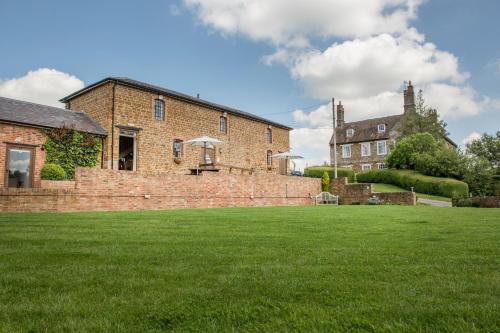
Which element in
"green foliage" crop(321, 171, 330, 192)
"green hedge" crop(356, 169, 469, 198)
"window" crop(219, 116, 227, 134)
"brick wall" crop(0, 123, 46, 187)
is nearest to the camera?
"brick wall" crop(0, 123, 46, 187)

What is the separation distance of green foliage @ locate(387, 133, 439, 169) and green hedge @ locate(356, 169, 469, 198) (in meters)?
1.37

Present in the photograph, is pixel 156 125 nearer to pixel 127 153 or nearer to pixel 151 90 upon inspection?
pixel 151 90

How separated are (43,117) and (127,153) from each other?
18.0 feet

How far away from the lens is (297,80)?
25.5 metres

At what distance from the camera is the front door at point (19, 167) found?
17734 millimetres

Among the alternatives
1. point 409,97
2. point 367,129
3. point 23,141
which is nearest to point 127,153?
point 23,141

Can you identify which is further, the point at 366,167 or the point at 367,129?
the point at 367,129

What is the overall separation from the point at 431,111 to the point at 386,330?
167 feet

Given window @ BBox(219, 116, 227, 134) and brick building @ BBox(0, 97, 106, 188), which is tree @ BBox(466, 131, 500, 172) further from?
brick building @ BBox(0, 97, 106, 188)

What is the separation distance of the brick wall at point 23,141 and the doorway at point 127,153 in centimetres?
499

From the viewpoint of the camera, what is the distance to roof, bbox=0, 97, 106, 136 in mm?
18219

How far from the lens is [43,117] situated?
778 inches

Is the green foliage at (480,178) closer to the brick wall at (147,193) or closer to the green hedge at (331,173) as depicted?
the green hedge at (331,173)

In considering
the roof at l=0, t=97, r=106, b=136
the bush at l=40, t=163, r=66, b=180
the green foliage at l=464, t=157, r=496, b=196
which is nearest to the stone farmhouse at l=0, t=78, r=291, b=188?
the roof at l=0, t=97, r=106, b=136
